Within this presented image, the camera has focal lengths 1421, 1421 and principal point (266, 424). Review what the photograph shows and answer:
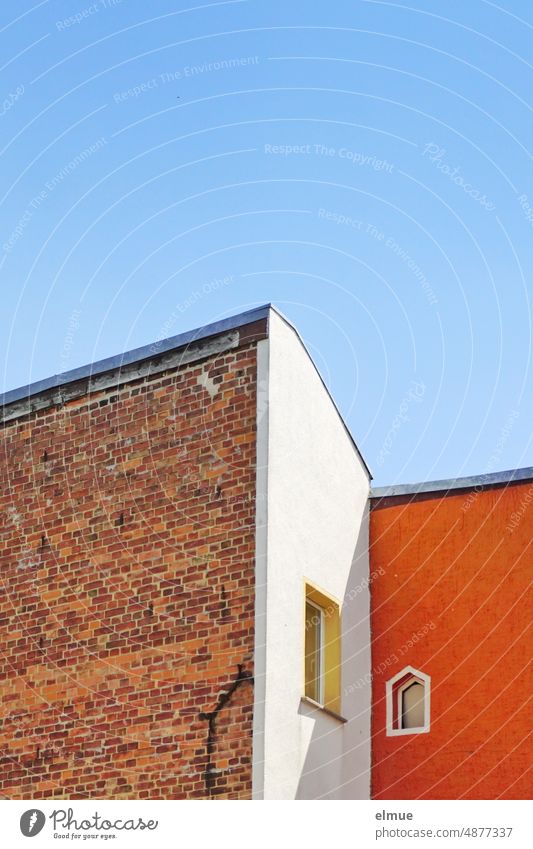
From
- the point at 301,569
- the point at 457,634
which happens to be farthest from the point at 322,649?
the point at 457,634

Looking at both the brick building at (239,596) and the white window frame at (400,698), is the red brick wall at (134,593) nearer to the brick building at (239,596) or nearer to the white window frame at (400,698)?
the brick building at (239,596)

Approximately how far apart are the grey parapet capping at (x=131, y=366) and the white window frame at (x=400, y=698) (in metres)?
4.31

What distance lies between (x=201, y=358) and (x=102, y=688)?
3660 millimetres

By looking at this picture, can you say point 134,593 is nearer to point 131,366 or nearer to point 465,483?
point 131,366

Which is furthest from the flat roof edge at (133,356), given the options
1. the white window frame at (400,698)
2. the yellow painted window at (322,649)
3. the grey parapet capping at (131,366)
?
the white window frame at (400,698)

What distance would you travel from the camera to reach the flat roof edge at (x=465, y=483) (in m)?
16.9

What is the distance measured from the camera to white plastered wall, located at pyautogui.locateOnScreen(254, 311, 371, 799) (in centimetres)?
1378

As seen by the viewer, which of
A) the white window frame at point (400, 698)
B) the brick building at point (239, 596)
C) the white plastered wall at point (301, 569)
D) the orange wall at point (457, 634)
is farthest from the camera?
the white window frame at point (400, 698)

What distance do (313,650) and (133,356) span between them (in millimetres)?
3812

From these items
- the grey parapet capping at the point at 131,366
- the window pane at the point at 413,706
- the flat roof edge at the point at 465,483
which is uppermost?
the grey parapet capping at the point at 131,366

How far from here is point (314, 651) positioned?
1552 centimetres

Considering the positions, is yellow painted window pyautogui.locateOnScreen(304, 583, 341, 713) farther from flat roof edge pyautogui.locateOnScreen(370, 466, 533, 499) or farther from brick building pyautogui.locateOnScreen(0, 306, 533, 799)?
flat roof edge pyautogui.locateOnScreen(370, 466, 533, 499)

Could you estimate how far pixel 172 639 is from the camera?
14.4 metres
